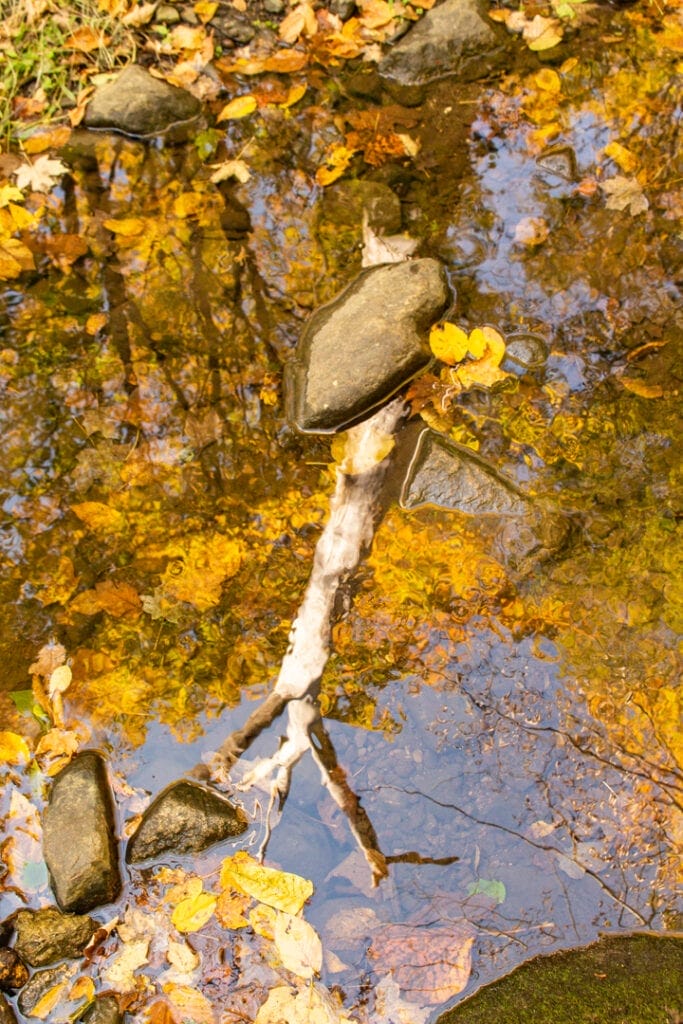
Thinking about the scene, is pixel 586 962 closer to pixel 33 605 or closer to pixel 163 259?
pixel 33 605

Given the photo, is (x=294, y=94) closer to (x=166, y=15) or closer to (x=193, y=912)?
(x=166, y=15)

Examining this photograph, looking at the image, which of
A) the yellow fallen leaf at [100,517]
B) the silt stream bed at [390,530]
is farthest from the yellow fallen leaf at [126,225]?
the yellow fallen leaf at [100,517]

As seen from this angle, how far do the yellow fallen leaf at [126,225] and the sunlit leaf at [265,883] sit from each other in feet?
9.57

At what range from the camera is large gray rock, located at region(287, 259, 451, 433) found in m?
3.08

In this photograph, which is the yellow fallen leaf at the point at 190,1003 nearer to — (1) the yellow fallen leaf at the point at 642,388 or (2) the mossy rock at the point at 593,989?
(2) the mossy rock at the point at 593,989

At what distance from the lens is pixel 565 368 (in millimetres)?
3152

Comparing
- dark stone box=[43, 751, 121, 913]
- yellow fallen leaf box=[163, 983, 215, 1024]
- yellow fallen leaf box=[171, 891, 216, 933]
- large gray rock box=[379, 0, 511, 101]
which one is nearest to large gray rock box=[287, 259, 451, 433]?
large gray rock box=[379, 0, 511, 101]

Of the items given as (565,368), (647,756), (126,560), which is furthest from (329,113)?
(647,756)

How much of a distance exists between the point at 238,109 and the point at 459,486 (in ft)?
7.98

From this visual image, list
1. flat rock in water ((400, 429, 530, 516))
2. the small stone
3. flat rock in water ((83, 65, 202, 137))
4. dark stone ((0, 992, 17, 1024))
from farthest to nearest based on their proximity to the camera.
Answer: the small stone
flat rock in water ((83, 65, 202, 137))
flat rock in water ((400, 429, 530, 516))
dark stone ((0, 992, 17, 1024))

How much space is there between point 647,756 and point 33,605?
244cm

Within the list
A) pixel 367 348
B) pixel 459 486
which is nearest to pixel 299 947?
pixel 459 486

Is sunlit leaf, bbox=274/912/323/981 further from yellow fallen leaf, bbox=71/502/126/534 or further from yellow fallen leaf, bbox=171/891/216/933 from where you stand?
yellow fallen leaf, bbox=71/502/126/534

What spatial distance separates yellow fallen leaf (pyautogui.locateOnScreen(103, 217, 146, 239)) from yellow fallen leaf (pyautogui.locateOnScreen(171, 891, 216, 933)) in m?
3.01
